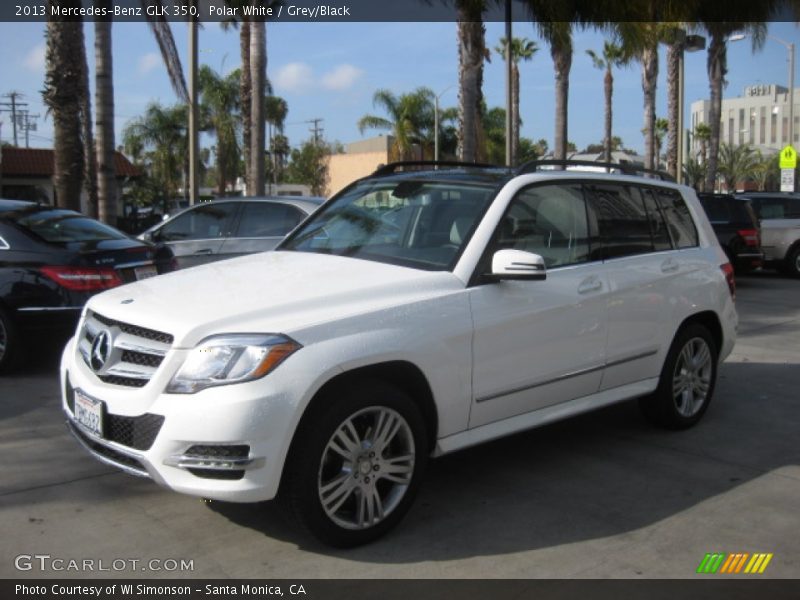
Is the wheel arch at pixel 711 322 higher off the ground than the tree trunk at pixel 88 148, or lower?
lower

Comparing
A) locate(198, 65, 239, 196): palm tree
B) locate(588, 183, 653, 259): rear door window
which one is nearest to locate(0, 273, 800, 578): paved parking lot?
locate(588, 183, 653, 259): rear door window

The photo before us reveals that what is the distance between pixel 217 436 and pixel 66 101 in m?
10.3

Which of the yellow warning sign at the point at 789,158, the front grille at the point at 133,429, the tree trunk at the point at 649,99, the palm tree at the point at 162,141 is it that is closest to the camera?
the front grille at the point at 133,429

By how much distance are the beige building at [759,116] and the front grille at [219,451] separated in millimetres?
125636

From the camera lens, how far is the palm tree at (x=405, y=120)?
42031mm

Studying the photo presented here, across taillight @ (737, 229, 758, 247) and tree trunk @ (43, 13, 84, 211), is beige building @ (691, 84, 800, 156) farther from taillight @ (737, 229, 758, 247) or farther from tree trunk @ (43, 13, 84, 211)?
tree trunk @ (43, 13, 84, 211)

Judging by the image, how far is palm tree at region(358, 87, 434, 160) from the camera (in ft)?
138

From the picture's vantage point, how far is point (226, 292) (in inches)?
161

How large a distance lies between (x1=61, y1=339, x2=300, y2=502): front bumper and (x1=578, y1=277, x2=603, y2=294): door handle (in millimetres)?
2100

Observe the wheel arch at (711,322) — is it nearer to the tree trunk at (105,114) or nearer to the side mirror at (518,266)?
the side mirror at (518,266)

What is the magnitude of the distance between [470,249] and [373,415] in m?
1.10

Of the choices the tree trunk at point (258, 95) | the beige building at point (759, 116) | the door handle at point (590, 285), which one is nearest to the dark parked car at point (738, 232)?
the tree trunk at point (258, 95)

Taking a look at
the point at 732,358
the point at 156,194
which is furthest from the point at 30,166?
the point at 732,358

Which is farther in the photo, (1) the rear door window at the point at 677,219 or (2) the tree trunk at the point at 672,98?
(2) the tree trunk at the point at 672,98
